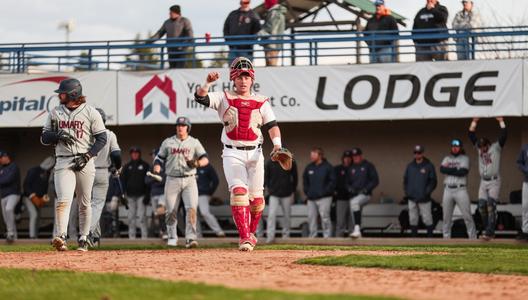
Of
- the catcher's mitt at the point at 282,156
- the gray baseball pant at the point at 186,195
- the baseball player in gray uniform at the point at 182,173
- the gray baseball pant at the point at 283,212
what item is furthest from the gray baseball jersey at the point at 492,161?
the catcher's mitt at the point at 282,156

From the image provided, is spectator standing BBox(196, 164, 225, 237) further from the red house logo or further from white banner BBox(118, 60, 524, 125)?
the red house logo

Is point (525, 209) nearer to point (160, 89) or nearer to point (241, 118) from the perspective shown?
A: point (160, 89)

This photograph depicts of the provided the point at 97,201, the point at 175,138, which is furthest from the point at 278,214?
the point at 97,201

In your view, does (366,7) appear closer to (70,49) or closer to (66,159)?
(70,49)

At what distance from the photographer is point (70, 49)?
24.1m

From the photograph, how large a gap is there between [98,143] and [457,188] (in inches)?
376

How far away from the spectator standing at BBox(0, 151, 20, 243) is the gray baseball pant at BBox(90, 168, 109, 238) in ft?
26.7

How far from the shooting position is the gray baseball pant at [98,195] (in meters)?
15.1

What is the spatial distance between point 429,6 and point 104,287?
1521cm

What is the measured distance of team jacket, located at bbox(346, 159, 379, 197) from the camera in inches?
855

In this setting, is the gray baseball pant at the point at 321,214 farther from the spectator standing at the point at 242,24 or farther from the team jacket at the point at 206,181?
the spectator standing at the point at 242,24

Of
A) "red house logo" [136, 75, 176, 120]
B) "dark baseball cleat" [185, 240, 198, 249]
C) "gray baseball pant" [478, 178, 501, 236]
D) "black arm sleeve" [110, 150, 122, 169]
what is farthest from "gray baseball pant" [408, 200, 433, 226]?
"black arm sleeve" [110, 150, 122, 169]

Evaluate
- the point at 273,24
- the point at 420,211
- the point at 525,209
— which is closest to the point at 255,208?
the point at 525,209

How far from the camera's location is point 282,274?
966 cm
